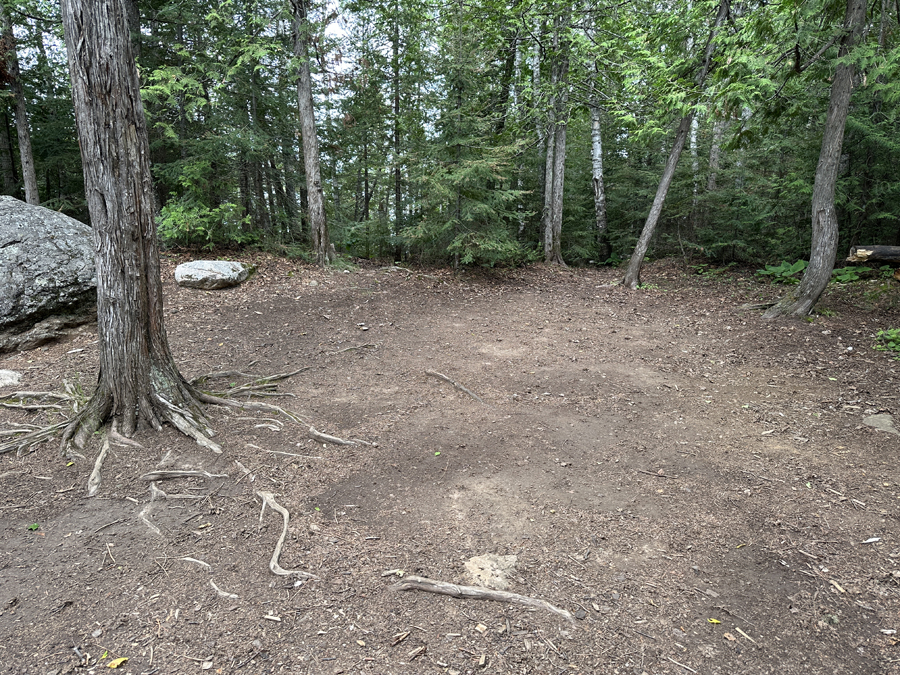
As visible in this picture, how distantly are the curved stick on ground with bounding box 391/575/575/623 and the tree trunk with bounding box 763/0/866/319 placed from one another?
25.3 ft

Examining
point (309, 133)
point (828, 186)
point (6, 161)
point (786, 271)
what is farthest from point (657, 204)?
point (6, 161)

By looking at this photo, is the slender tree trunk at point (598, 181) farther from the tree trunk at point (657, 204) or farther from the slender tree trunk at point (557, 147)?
the tree trunk at point (657, 204)

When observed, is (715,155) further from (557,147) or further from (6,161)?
(6,161)

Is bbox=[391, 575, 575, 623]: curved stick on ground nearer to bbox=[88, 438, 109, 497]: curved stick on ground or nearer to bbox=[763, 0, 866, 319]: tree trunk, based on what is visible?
bbox=[88, 438, 109, 497]: curved stick on ground

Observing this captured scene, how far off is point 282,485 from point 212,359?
3281 mm

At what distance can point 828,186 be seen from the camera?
762cm

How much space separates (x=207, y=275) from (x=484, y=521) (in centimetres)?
792

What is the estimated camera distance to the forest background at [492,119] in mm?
8867

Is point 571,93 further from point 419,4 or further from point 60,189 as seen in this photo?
point 60,189

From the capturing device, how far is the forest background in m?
8.87

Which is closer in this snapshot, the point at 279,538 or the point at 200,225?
the point at 279,538

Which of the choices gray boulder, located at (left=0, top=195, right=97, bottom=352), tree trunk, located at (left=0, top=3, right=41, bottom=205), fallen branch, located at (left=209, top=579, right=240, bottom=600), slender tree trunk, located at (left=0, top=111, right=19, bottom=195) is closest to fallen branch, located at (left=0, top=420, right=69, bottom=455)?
fallen branch, located at (left=209, top=579, right=240, bottom=600)

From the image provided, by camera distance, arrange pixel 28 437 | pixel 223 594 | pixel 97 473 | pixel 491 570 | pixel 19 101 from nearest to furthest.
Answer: pixel 223 594, pixel 491 570, pixel 97 473, pixel 28 437, pixel 19 101

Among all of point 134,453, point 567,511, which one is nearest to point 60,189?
point 134,453
